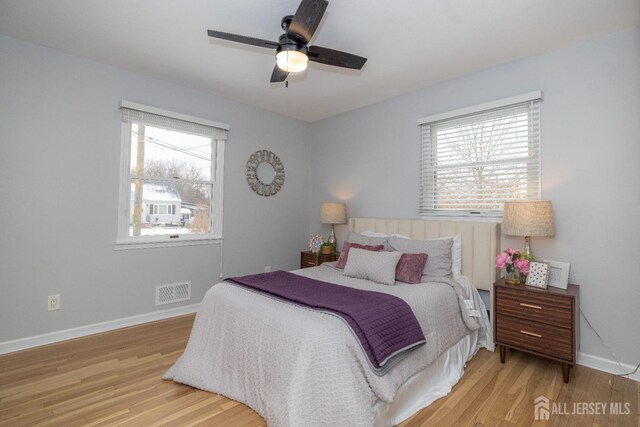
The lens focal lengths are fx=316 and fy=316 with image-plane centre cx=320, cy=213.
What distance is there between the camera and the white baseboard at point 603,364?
2383 mm

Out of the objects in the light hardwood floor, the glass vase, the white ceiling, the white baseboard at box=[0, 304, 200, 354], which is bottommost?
the light hardwood floor

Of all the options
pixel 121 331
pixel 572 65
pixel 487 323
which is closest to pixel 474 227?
pixel 487 323

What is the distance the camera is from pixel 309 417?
155 cm

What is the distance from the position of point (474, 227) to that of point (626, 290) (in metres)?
1.15

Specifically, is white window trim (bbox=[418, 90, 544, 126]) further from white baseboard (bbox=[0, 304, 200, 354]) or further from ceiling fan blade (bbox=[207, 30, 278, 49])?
white baseboard (bbox=[0, 304, 200, 354])

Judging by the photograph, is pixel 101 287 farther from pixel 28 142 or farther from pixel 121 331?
pixel 28 142

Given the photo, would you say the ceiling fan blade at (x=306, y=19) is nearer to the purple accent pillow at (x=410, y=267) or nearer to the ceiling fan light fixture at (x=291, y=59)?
Result: the ceiling fan light fixture at (x=291, y=59)

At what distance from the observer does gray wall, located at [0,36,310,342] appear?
2721 mm

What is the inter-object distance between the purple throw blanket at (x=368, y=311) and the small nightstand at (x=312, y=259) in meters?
1.68

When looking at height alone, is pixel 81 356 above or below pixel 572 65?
below

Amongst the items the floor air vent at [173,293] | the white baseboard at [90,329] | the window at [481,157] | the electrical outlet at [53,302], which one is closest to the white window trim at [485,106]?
the window at [481,157]

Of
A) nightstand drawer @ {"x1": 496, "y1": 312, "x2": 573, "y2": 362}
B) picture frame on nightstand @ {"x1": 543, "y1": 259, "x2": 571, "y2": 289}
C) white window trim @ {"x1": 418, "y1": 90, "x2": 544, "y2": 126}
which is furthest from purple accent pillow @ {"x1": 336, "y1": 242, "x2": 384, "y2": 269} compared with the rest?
white window trim @ {"x1": 418, "y1": 90, "x2": 544, "y2": 126}

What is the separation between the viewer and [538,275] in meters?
2.54

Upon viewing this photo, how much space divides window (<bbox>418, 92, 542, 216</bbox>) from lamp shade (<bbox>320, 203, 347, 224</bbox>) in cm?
106
